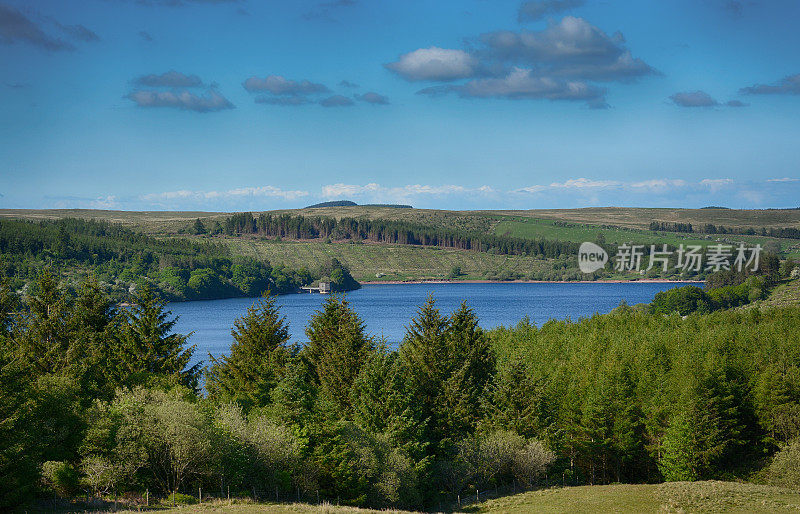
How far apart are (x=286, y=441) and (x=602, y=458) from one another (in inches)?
1181

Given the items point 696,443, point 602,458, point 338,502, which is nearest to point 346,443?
point 338,502

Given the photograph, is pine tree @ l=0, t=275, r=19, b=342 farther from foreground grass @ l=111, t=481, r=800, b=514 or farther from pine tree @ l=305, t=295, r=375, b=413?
foreground grass @ l=111, t=481, r=800, b=514

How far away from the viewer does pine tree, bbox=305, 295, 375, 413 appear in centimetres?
5319

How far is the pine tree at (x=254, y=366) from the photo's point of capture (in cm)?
5138

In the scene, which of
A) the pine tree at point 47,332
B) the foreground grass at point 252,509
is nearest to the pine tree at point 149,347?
the pine tree at point 47,332

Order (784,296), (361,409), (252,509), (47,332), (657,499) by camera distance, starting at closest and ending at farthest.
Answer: (252,509)
(657,499)
(361,409)
(47,332)
(784,296)

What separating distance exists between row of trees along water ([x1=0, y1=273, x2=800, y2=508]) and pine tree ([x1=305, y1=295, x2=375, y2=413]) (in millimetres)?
138

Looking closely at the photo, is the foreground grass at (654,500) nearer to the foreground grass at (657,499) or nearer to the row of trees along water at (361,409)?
the foreground grass at (657,499)

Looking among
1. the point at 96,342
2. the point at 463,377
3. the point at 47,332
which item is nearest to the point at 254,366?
the point at 96,342

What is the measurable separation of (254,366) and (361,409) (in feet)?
37.7

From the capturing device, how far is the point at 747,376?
64.1 meters

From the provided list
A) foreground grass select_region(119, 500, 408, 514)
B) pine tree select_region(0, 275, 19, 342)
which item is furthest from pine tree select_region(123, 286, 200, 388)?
foreground grass select_region(119, 500, 408, 514)

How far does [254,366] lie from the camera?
54.8 metres

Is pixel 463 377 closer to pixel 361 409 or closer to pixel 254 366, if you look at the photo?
pixel 361 409
